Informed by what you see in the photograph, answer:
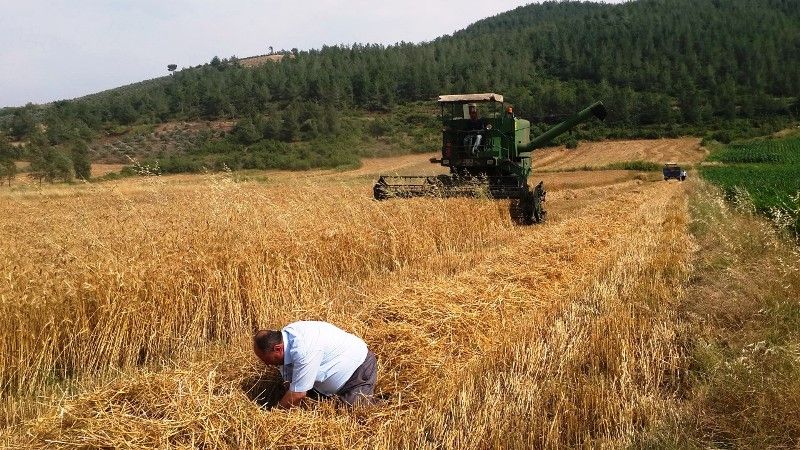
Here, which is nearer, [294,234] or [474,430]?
[474,430]

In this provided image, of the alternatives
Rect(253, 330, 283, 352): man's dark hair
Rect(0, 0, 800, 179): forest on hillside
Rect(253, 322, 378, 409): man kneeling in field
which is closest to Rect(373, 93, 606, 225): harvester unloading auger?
Rect(253, 322, 378, 409): man kneeling in field

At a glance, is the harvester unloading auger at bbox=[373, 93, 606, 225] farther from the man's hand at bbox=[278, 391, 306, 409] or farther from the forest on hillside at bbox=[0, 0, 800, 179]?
the forest on hillside at bbox=[0, 0, 800, 179]

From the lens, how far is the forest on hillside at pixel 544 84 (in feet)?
191

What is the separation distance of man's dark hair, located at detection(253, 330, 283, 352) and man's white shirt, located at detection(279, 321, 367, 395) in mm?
63

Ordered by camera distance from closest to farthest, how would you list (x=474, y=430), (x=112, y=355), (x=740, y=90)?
1. (x=474, y=430)
2. (x=112, y=355)
3. (x=740, y=90)

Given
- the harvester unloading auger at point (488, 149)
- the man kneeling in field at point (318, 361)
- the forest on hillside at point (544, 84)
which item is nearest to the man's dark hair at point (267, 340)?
the man kneeling in field at point (318, 361)

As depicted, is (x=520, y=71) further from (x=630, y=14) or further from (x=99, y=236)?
(x=99, y=236)

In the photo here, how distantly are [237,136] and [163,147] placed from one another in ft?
24.5

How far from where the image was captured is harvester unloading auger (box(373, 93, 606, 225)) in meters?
12.6

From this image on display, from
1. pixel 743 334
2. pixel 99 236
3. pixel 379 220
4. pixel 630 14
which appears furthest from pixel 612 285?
pixel 630 14

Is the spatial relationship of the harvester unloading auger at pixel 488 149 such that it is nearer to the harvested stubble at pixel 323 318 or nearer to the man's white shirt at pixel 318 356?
the harvested stubble at pixel 323 318

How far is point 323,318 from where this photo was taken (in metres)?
5.31

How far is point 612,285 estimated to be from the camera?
659 centimetres

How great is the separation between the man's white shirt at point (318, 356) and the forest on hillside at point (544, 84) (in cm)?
4279
